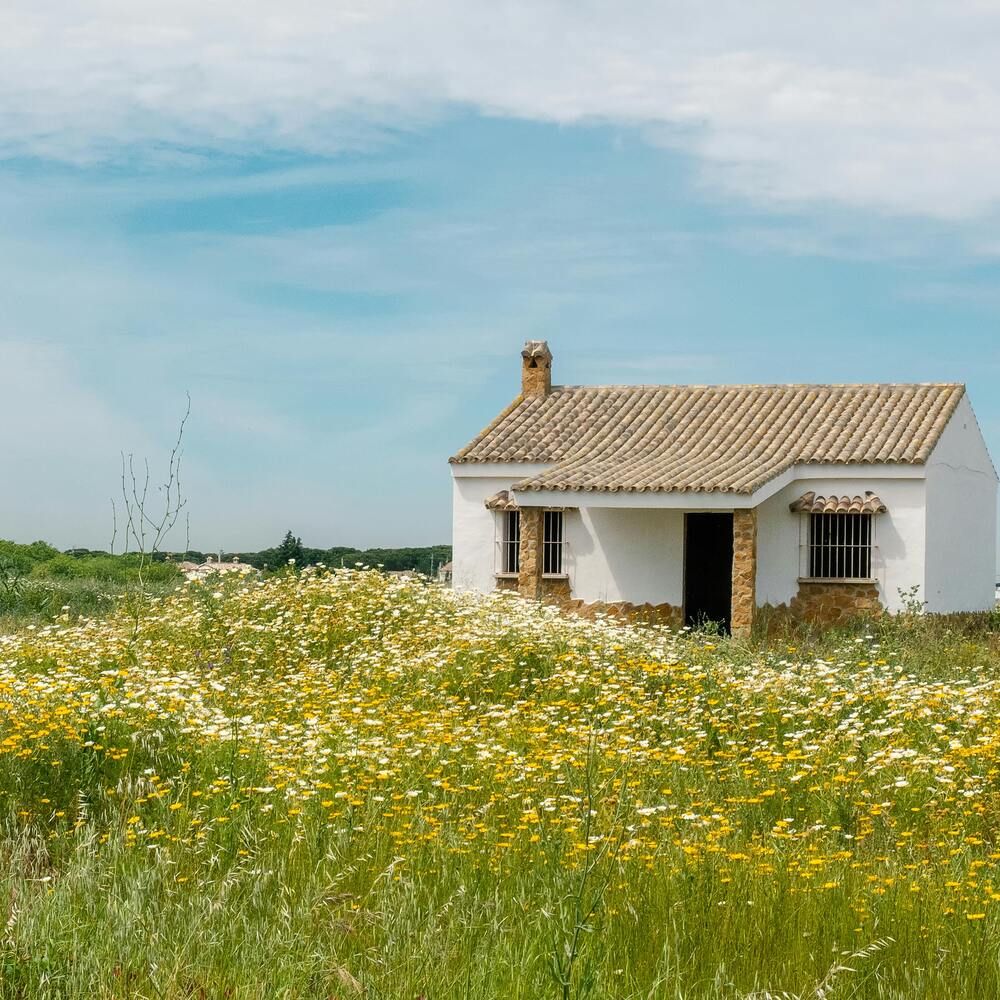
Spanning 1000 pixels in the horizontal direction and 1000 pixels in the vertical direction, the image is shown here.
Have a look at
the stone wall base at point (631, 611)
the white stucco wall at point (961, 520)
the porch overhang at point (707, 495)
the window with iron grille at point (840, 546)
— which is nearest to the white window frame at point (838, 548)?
the window with iron grille at point (840, 546)

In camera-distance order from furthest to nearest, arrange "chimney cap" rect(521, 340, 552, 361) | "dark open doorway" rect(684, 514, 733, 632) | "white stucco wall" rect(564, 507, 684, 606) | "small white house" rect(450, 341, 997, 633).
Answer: "chimney cap" rect(521, 340, 552, 361), "dark open doorway" rect(684, 514, 733, 632), "white stucco wall" rect(564, 507, 684, 606), "small white house" rect(450, 341, 997, 633)

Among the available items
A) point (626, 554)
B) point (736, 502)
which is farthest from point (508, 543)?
point (736, 502)

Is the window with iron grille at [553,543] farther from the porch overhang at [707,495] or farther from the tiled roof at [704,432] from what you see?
the porch overhang at [707,495]

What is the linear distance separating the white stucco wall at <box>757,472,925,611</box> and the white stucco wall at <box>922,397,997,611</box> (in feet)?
1.09

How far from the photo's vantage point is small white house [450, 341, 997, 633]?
22.4 m

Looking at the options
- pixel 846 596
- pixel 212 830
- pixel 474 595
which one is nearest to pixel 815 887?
pixel 212 830

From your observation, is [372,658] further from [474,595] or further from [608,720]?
[474,595]

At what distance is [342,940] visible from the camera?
4867 millimetres

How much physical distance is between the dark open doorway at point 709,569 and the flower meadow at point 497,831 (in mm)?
11902

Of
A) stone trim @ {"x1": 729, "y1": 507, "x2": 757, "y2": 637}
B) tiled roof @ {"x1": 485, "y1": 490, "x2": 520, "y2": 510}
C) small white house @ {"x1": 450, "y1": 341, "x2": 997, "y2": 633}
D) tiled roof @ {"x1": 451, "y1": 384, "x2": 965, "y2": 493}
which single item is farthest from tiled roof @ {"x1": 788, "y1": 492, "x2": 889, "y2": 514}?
tiled roof @ {"x1": 485, "y1": 490, "x2": 520, "y2": 510}

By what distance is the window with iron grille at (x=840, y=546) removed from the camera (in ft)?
74.7

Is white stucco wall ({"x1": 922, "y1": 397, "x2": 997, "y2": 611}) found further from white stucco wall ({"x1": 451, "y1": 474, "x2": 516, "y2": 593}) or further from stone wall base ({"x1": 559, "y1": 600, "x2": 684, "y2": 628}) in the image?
white stucco wall ({"x1": 451, "y1": 474, "x2": 516, "y2": 593})

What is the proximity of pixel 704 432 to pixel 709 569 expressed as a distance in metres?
2.78

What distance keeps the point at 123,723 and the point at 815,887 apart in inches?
189
